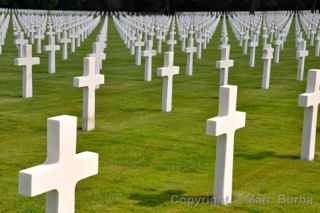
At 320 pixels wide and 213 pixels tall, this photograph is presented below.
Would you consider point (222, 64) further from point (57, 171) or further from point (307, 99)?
point (57, 171)

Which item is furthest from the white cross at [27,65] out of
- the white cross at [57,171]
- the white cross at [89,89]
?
the white cross at [57,171]

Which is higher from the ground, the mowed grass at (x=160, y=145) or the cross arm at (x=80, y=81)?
the cross arm at (x=80, y=81)

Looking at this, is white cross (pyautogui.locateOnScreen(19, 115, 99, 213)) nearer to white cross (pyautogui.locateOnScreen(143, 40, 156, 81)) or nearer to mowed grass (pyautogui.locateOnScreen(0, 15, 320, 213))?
mowed grass (pyautogui.locateOnScreen(0, 15, 320, 213))

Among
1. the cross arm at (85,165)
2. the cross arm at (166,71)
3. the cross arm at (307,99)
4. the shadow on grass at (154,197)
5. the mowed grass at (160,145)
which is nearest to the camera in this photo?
the cross arm at (85,165)

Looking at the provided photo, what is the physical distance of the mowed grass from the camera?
18.5ft

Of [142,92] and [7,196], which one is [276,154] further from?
[142,92]

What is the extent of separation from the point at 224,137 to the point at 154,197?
890 mm

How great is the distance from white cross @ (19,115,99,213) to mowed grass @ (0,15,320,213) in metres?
1.41

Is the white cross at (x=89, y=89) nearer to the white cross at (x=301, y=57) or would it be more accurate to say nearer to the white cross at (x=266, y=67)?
the white cross at (x=266, y=67)

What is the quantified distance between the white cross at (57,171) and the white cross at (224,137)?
4.99ft

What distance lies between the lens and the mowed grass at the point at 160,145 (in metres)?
5.64

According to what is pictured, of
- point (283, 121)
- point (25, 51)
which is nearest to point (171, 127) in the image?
point (283, 121)

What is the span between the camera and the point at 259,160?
7.11m

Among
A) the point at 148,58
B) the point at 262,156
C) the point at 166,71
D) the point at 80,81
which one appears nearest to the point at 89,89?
the point at 80,81
